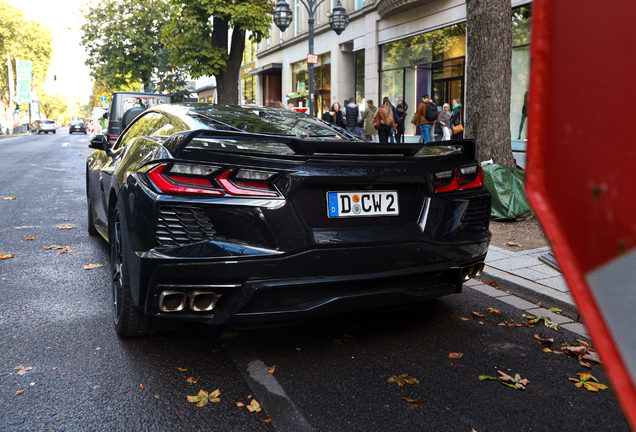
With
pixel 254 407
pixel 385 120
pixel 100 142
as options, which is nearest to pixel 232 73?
pixel 385 120

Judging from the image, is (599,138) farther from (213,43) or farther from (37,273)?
(213,43)

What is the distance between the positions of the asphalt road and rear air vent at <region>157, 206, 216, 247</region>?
2.43 ft

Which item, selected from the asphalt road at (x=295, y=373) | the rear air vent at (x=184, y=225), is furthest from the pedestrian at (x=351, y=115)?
the rear air vent at (x=184, y=225)

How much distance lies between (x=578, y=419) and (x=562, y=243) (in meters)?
2.05

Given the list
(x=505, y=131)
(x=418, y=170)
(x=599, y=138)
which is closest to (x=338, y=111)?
(x=505, y=131)

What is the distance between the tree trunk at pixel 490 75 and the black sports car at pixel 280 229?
5.37 metres

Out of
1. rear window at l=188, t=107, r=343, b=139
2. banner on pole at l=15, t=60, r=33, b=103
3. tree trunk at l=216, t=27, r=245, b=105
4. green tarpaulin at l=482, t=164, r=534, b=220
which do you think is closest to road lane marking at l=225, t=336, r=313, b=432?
rear window at l=188, t=107, r=343, b=139

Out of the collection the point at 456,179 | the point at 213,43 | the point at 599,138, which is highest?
the point at 213,43

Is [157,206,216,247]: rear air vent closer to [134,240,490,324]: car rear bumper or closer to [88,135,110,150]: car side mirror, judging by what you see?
[134,240,490,324]: car rear bumper

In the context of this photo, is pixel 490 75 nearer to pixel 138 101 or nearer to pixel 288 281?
pixel 288 281

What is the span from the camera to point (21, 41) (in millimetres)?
68750

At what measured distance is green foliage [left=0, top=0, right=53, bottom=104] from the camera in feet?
211

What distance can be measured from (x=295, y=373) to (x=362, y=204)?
3.17ft

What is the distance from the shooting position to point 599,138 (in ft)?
3.09
